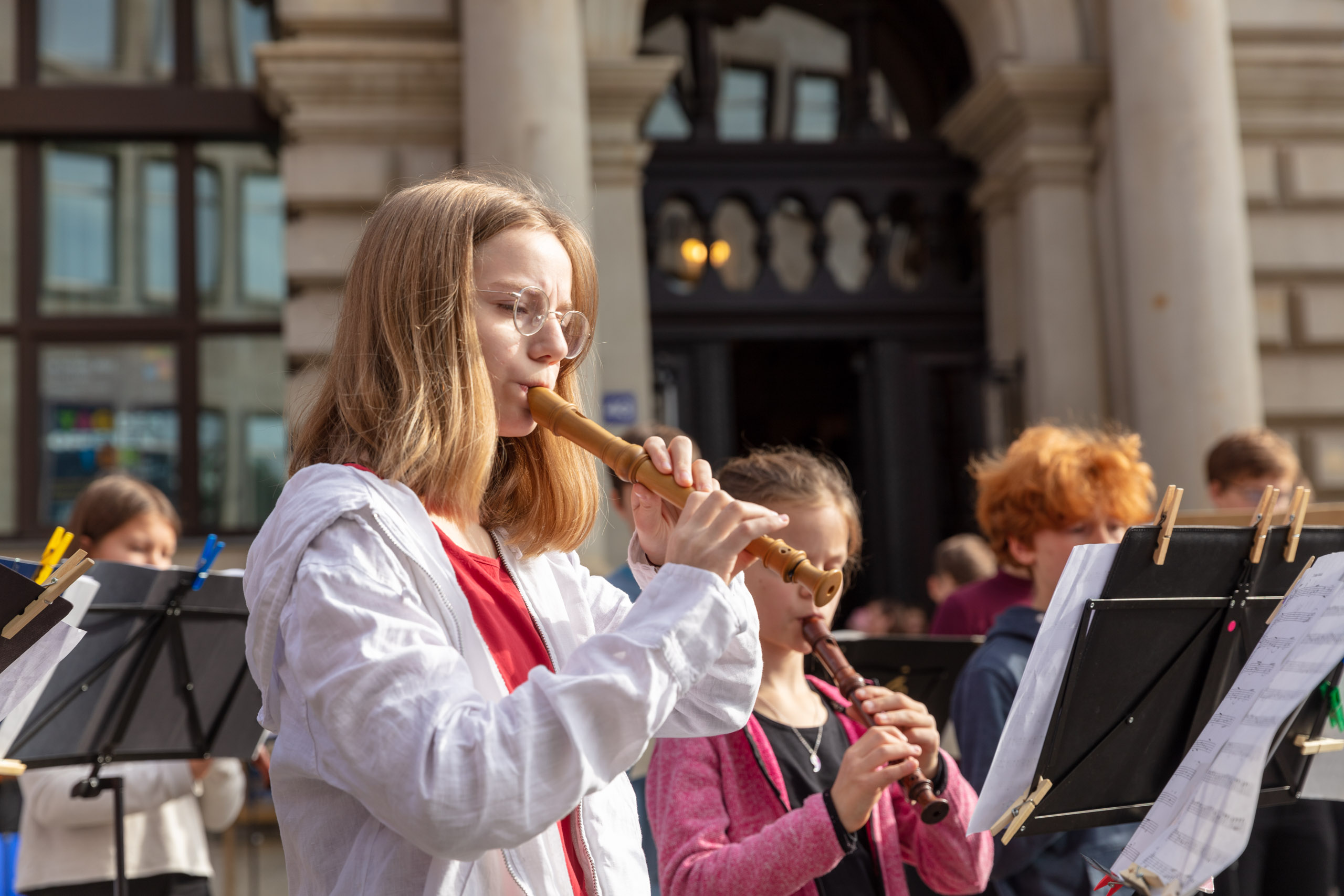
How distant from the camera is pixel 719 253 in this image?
8.06 m

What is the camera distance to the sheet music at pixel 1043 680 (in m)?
2.08

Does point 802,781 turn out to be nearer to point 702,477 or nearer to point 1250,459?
point 702,477

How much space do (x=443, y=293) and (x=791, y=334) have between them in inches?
253

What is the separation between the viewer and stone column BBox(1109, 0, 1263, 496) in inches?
278

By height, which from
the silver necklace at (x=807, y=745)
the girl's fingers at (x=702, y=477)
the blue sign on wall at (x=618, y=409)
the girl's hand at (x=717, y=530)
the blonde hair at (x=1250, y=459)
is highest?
the blue sign on wall at (x=618, y=409)

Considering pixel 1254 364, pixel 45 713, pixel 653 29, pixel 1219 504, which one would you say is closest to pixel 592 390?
pixel 45 713

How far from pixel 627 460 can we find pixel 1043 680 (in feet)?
2.61

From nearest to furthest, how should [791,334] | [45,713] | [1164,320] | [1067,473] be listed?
[45,713], [1067,473], [1164,320], [791,334]

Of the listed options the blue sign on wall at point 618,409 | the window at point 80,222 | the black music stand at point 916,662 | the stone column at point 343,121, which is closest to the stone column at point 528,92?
the stone column at point 343,121

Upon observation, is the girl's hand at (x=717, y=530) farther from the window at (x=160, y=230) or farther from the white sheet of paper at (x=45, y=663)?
the window at (x=160, y=230)

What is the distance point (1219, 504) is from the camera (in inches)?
193

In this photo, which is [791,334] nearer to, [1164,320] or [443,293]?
[1164,320]

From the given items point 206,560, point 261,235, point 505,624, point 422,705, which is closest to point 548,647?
point 505,624

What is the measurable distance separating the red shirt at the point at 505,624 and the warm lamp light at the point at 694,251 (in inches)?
246
